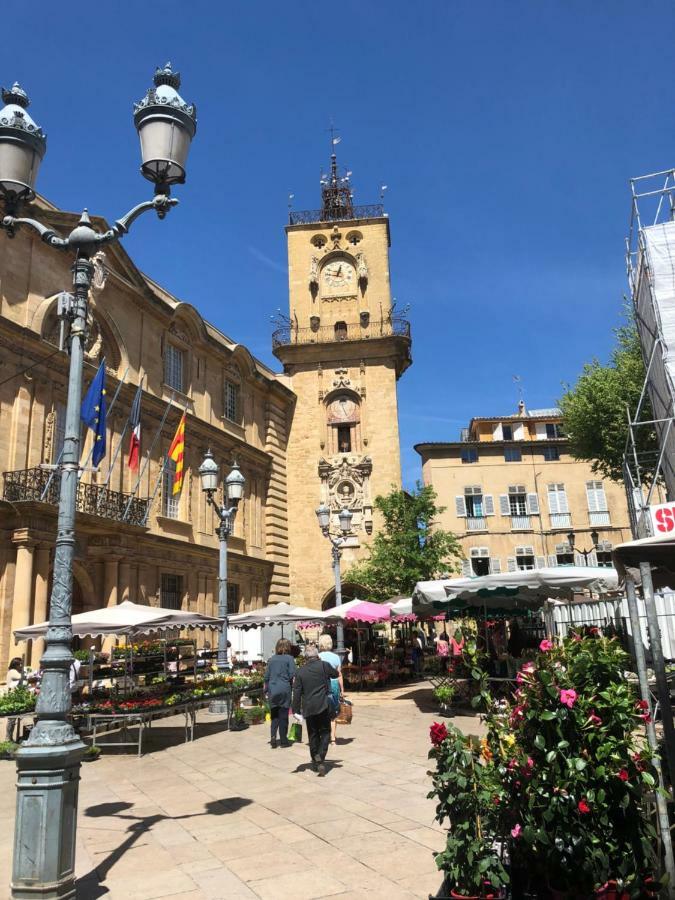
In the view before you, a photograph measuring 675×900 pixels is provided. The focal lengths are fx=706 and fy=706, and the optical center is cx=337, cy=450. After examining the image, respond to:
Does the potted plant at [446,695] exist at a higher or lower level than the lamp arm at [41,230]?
lower

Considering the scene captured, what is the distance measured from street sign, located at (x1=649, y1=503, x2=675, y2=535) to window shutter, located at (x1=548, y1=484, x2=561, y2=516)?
26103 millimetres

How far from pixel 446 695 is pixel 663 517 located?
230 inches

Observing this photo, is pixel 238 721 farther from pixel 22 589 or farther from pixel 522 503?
pixel 522 503

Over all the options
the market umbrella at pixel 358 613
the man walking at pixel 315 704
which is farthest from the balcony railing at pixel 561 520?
the man walking at pixel 315 704

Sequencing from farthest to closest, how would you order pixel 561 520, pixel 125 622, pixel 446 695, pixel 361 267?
pixel 561 520
pixel 361 267
pixel 446 695
pixel 125 622

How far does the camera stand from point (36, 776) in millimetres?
→ 4754

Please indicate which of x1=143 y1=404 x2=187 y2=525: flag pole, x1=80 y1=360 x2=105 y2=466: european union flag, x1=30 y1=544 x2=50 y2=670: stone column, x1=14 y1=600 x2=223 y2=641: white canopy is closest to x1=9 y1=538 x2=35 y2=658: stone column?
x1=30 y1=544 x2=50 y2=670: stone column

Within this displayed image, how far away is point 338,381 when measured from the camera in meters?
34.2

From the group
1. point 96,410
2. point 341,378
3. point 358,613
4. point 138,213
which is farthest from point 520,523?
point 138,213

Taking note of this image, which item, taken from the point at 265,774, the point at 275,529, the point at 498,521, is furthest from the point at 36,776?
the point at 498,521

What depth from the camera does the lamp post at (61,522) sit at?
15.2 feet

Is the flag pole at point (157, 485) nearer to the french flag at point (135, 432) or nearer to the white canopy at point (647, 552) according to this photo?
the french flag at point (135, 432)

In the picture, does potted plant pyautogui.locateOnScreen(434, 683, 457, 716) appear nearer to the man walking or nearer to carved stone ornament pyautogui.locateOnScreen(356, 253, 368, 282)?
the man walking

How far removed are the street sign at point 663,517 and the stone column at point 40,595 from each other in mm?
14298
